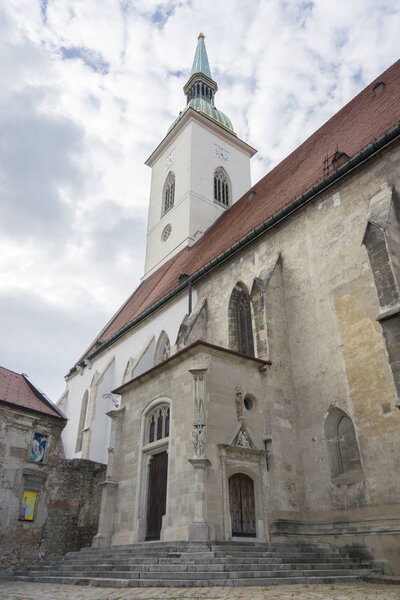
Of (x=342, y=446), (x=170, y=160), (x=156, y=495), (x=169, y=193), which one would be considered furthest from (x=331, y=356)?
(x=170, y=160)

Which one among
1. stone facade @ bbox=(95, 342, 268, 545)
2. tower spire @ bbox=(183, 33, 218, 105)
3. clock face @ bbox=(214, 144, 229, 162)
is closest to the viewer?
stone facade @ bbox=(95, 342, 268, 545)

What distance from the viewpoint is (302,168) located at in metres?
15.8

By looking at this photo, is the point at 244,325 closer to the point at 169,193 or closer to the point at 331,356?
the point at 331,356

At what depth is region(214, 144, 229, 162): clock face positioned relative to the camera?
Answer: 28359 millimetres

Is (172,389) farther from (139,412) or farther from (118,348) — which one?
(118,348)

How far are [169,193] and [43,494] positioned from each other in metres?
19.7

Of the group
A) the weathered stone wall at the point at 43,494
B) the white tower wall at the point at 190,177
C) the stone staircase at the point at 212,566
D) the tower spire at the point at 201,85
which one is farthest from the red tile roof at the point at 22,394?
the tower spire at the point at 201,85

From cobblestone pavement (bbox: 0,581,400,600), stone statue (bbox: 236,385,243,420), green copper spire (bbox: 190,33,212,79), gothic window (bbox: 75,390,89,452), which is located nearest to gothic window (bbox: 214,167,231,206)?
green copper spire (bbox: 190,33,212,79)

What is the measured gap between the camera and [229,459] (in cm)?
966

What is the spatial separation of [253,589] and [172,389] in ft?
17.9

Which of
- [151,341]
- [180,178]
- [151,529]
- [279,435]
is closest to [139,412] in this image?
[151,529]

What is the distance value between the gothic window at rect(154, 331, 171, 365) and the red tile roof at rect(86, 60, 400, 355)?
6.28 ft

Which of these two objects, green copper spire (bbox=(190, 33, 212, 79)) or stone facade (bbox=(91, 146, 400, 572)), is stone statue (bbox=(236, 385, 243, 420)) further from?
green copper spire (bbox=(190, 33, 212, 79))

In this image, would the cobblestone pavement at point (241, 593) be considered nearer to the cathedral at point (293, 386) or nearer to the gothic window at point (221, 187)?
the cathedral at point (293, 386)
